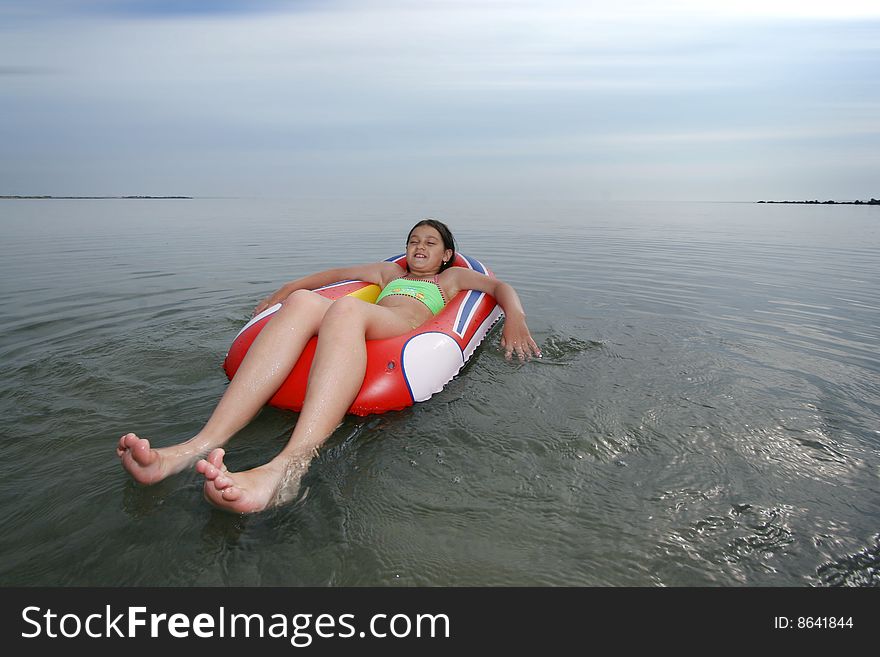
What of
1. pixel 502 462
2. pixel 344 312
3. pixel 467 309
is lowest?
pixel 502 462

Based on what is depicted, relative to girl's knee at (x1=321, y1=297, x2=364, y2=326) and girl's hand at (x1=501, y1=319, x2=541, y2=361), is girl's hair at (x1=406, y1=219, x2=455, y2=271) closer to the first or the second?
girl's hand at (x1=501, y1=319, x2=541, y2=361)

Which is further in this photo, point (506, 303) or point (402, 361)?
point (506, 303)

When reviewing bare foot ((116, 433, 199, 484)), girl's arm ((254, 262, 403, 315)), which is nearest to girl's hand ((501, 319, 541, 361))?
girl's arm ((254, 262, 403, 315))

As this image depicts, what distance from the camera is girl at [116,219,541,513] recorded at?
69.5 inches

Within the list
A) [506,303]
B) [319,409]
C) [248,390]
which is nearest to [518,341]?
[506,303]

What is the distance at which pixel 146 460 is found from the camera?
1.78m

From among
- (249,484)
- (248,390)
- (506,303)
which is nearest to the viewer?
(249,484)

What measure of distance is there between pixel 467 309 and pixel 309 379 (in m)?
1.41

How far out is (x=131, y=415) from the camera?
8.30ft

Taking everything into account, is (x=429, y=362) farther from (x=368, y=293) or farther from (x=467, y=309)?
(x=368, y=293)

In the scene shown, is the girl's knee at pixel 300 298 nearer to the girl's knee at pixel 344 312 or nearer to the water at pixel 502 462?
the girl's knee at pixel 344 312

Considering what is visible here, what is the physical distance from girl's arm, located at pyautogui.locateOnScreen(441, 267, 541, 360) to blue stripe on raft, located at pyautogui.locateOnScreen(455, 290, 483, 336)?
6 centimetres
